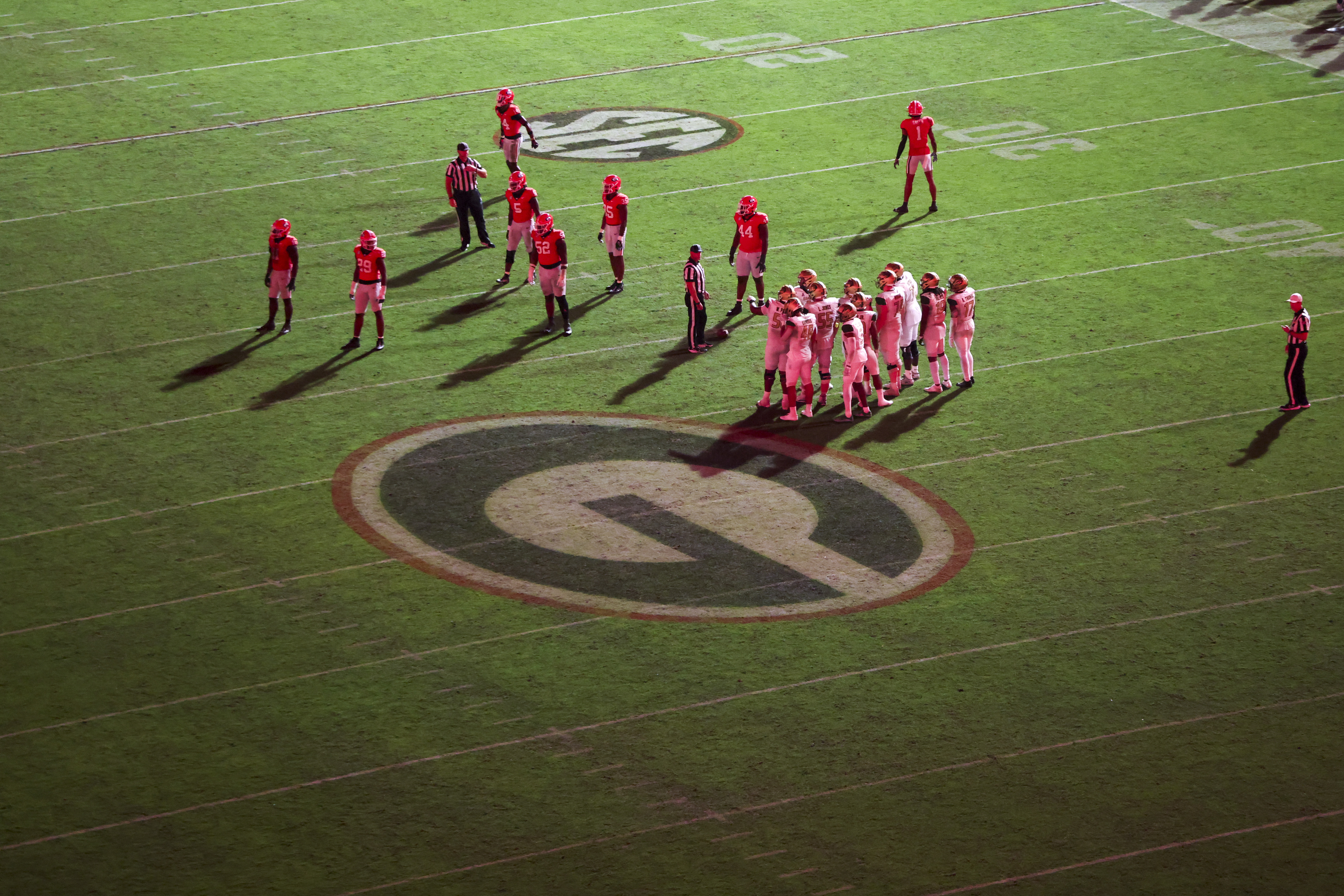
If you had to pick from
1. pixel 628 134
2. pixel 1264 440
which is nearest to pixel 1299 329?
pixel 1264 440

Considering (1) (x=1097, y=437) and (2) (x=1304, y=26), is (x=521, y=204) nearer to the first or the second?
(1) (x=1097, y=437)

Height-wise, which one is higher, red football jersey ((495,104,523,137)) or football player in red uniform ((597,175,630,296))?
red football jersey ((495,104,523,137))

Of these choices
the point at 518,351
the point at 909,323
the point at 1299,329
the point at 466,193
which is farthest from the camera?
the point at 466,193

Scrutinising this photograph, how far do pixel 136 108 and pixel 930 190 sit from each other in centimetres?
1430

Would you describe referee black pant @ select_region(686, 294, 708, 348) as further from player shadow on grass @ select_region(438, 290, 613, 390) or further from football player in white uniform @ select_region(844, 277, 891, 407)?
football player in white uniform @ select_region(844, 277, 891, 407)

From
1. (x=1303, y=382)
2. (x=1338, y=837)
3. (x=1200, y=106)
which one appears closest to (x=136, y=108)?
(x=1200, y=106)

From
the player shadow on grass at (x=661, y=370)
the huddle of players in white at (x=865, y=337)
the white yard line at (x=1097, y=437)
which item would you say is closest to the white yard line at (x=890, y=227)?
the player shadow on grass at (x=661, y=370)

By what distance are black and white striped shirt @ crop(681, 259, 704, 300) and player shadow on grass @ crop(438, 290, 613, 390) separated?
161 centimetres

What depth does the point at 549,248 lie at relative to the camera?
23328mm

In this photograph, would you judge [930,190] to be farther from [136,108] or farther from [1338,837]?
[1338,837]

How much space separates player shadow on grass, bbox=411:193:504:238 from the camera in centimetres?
2752

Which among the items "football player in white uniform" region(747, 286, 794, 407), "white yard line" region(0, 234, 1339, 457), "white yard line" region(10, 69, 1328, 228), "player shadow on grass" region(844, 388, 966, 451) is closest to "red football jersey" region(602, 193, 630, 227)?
"white yard line" region(0, 234, 1339, 457)

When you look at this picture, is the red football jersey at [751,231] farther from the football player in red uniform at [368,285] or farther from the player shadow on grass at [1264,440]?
the player shadow on grass at [1264,440]

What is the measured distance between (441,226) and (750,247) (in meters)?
5.90
